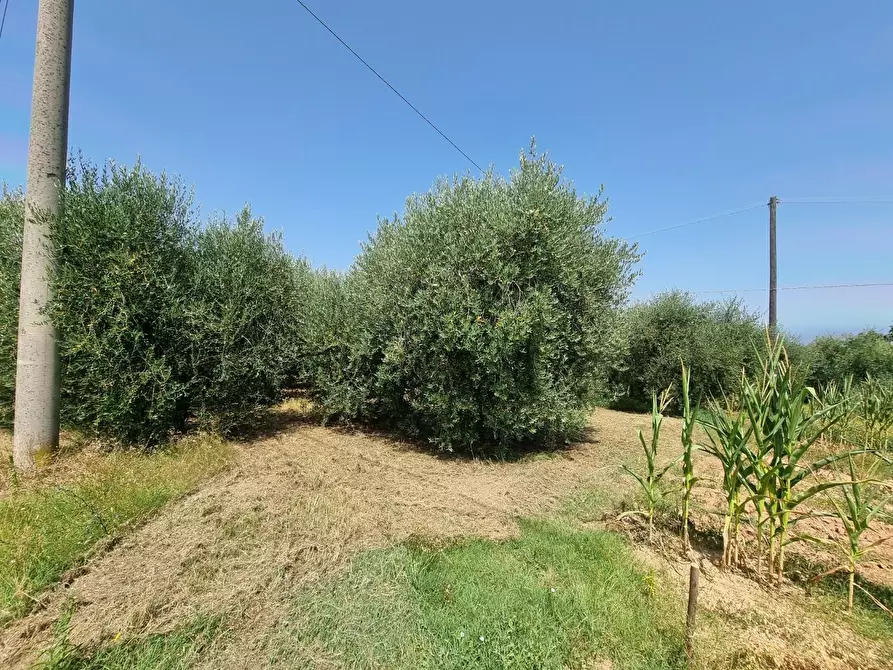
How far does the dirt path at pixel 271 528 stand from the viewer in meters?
2.33

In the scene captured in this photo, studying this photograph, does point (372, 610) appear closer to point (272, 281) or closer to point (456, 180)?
point (272, 281)

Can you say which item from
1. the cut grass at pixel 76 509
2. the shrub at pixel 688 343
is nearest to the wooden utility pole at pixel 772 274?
the shrub at pixel 688 343

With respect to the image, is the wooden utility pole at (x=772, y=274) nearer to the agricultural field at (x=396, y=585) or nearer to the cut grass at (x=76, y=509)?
the agricultural field at (x=396, y=585)

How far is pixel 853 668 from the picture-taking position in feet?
6.97

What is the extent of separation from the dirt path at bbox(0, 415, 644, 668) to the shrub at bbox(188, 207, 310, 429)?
99 cm

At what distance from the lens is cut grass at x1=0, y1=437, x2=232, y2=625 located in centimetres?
263

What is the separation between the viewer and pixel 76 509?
3490 mm

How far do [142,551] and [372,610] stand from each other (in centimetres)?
186

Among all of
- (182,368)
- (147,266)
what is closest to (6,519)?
(182,368)

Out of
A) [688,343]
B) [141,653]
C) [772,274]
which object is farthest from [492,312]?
[772,274]

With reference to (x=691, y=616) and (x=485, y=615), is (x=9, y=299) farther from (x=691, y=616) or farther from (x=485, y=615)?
(x=691, y=616)

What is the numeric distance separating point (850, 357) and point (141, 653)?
2167cm

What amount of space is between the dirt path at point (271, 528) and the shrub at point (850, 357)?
614 inches

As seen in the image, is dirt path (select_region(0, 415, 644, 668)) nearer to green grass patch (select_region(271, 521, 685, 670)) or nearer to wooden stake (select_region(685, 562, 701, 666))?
green grass patch (select_region(271, 521, 685, 670))
